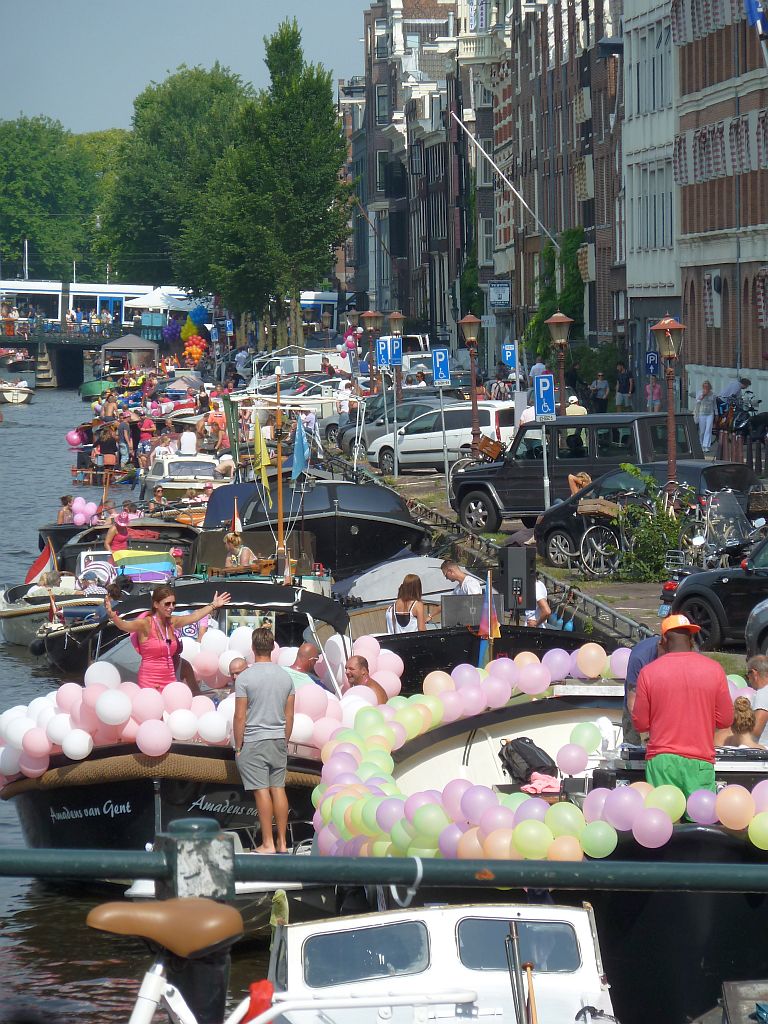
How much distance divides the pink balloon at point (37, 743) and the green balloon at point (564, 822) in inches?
216

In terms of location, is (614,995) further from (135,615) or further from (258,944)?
(135,615)

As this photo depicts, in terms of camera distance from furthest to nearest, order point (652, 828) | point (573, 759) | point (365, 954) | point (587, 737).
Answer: point (587, 737), point (573, 759), point (652, 828), point (365, 954)

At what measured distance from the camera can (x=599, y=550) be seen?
25938mm

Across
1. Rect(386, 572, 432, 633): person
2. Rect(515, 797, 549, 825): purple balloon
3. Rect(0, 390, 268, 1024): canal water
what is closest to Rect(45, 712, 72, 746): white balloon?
Rect(0, 390, 268, 1024): canal water

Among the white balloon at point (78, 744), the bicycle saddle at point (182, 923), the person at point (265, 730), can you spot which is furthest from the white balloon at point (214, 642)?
the bicycle saddle at point (182, 923)

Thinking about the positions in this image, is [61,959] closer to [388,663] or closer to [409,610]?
[388,663]

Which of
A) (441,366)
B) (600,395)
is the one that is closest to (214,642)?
(441,366)

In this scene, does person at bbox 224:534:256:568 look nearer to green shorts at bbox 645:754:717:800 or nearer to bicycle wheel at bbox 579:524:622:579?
bicycle wheel at bbox 579:524:622:579

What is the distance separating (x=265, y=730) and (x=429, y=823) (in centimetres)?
328

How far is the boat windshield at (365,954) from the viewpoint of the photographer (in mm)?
7812

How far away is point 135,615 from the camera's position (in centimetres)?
1961

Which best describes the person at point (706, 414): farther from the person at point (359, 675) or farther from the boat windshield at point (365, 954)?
the boat windshield at point (365, 954)

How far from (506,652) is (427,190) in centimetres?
9000

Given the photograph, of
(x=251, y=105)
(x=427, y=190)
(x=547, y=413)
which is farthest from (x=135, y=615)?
(x=427, y=190)
